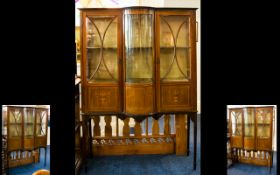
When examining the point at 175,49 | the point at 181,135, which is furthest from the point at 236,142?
the point at 181,135

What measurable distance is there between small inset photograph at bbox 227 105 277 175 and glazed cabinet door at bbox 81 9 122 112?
4.75 feet

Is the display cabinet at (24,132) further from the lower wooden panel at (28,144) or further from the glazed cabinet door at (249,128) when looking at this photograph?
the glazed cabinet door at (249,128)

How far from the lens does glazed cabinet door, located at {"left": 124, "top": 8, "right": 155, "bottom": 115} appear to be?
3770 millimetres

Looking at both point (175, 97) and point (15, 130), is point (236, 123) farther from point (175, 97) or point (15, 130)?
point (15, 130)

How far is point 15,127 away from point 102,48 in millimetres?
1443

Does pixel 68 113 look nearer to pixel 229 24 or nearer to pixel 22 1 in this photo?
pixel 22 1

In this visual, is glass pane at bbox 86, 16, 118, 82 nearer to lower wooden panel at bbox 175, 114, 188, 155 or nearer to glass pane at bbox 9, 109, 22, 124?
lower wooden panel at bbox 175, 114, 188, 155

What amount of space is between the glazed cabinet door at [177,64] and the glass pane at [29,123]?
156cm

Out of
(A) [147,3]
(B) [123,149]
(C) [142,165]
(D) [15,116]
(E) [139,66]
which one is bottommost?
(C) [142,165]

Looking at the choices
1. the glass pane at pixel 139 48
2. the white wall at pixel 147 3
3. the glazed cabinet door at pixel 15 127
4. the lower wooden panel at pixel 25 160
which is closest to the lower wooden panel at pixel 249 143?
the glass pane at pixel 139 48

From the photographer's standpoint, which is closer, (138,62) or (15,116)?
(15,116)

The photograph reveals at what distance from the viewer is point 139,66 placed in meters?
3.84

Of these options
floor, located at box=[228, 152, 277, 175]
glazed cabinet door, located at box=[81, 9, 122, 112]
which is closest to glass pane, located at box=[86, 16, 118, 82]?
glazed cabinet door, located at box=[81, 9, 122, 112]

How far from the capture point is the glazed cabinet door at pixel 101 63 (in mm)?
3760
